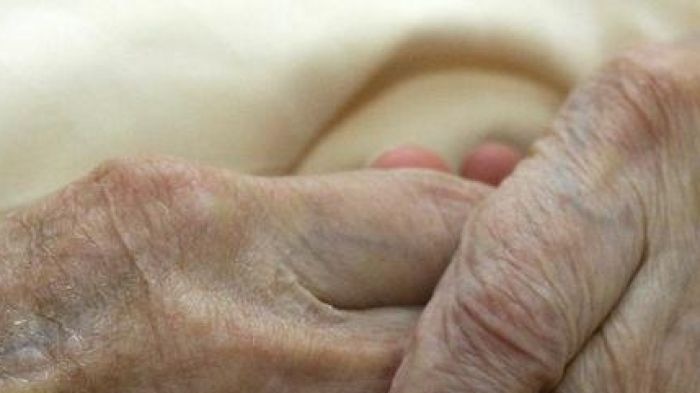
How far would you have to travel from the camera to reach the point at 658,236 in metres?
0.90

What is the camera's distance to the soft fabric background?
3.01 feet

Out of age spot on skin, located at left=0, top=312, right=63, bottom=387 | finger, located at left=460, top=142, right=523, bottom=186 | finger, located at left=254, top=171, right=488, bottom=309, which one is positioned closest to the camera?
age spot on skin, located at left=0, top=312, right=63, bottom=387

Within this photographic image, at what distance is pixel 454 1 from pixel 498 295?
1.00 ft

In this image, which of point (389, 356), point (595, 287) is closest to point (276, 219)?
point (389, 356)

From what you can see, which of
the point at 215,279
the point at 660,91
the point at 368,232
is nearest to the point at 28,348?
the point at 215,279

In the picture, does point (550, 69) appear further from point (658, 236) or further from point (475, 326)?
point (475, 326)

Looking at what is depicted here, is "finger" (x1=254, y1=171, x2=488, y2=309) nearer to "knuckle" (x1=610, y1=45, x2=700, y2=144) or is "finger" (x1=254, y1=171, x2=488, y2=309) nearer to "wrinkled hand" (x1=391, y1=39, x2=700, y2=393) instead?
"wrinkled hand" (x1=391, y1=39, x2=700, y2=393)

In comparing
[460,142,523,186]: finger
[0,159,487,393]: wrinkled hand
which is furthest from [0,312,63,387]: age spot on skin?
[460,142,523,186]: finger

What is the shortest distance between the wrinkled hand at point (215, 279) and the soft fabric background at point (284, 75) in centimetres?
9

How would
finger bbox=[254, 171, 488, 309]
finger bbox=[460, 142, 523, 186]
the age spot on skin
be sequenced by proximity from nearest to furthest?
the age spot on skin, finger bbox=[254, 171, 488, 309], finger bbox=[460, 142, 523, 186]

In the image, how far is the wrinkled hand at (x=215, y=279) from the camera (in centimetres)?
79

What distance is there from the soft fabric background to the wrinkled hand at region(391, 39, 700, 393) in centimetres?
13

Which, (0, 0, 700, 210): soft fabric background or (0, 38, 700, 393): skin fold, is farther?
(0, 0, 700, 210): soft fabric background

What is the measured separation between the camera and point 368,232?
0.91 meters
